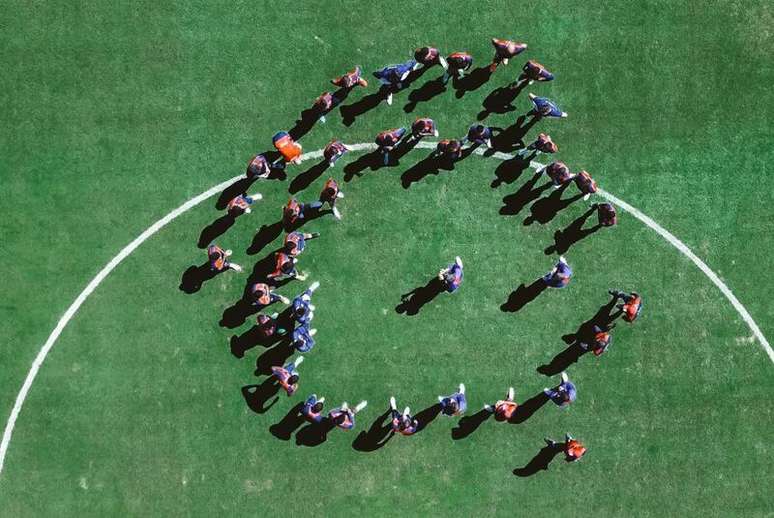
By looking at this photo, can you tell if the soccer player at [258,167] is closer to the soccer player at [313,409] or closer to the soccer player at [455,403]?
the soccer player at [313,409]

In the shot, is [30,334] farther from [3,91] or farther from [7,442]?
[3,91]

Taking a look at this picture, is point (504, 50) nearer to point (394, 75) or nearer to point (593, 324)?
point (394, 75)

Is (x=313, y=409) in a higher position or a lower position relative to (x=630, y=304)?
lower

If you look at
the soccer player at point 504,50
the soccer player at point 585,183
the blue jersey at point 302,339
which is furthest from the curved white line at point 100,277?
the blue jersey at point 302,339

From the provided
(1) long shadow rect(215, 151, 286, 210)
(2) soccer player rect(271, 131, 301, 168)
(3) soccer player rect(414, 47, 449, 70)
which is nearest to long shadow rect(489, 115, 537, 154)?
(3) soccer player rect(414, 47, 449, 70)

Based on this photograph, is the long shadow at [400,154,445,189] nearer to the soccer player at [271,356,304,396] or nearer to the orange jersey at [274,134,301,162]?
the orange jersey at [274,134,301,162]

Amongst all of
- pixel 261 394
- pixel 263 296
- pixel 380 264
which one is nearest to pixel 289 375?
pixel 261 394
